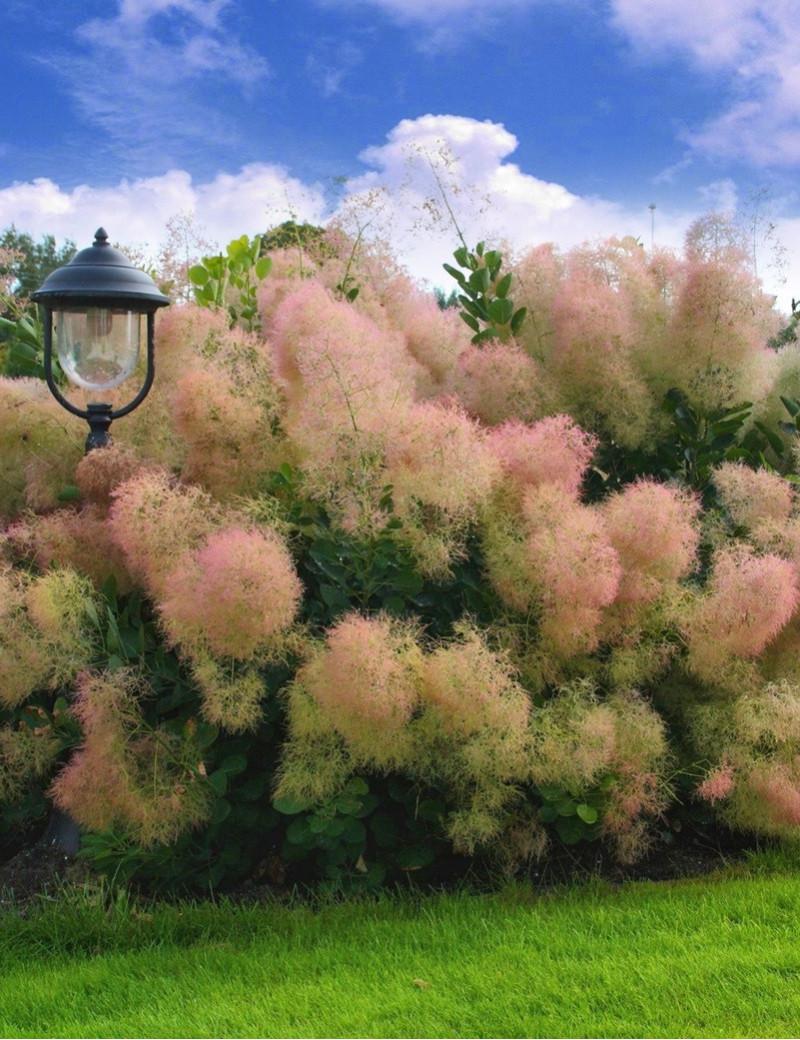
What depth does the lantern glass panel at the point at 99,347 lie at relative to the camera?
187 inches

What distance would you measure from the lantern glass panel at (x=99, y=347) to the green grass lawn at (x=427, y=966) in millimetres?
2172

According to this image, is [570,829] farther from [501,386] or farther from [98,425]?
[98,425]

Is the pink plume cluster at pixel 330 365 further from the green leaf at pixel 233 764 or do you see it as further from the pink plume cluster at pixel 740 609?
the pink plume cluster at pixel 740 609

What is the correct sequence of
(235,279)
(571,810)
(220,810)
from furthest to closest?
1. (235,279)
2. (220,810)
3. (571,810)

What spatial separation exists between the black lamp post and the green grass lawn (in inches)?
82.4

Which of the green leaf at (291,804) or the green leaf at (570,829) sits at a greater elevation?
the green leaf at (291,804)

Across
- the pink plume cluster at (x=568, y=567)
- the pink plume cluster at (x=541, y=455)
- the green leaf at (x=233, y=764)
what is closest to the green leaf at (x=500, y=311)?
the pink plume cluster at (x=541, y=455)

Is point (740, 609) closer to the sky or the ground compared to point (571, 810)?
closer to the sky

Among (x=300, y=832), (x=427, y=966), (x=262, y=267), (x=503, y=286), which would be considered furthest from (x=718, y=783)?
(x=262, y=267)

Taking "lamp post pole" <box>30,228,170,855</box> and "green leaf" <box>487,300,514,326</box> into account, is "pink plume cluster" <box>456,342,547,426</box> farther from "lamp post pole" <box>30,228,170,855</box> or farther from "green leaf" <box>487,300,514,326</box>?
"lamp post pole" <box>30,228,170,855</box>

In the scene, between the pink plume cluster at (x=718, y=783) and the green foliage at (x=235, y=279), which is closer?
the pink plume cluster at (x=718, y=783)

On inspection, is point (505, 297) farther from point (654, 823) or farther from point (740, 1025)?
point (740, 1025)

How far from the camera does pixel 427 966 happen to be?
127 inches

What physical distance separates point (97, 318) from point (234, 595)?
6.46ft
